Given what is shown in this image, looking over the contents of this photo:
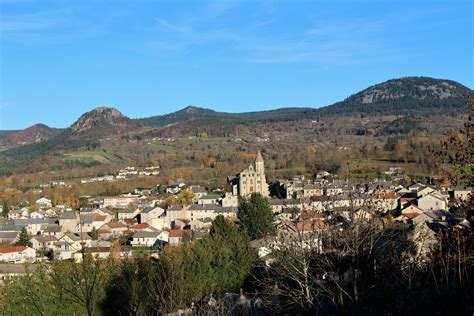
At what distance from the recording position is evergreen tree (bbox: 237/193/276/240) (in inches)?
1099

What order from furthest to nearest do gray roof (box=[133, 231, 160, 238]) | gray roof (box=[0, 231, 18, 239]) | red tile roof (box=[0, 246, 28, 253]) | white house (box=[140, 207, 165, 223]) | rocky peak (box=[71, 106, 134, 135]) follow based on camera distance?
rocky peak (box=[71, 106, 134, 135])
white house (box=[140, 207, 165, 223])
gray roof (box=[0, 231, 18, 239])
gray roof (box=[133, 231, 160, 238])
red tile roof (box=[0, 246, 28, 253])

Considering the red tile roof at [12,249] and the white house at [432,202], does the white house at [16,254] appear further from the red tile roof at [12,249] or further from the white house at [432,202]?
the white house at [432,202]

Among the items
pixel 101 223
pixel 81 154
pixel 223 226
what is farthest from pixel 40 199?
pixel 81 154

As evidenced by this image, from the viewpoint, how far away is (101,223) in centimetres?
4525

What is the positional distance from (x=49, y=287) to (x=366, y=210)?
7.77 m

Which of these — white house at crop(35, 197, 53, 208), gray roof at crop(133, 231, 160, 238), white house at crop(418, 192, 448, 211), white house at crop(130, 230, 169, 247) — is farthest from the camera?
white house at crop(35, 197, 53, 208)

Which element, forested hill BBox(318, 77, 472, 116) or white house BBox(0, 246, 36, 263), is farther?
forested hill BBox(318, 77, 472, 116)

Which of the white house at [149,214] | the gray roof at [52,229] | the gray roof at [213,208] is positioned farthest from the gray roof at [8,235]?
the gray roof at [213,208]

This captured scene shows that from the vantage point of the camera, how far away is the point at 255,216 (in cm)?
2848

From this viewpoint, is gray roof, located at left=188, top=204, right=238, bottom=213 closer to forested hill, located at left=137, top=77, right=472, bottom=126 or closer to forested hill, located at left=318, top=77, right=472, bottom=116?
forested hill, located at left=137, top=77, right=472, bottom=126

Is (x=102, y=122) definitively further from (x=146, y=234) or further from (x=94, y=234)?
(x=146, y=234)

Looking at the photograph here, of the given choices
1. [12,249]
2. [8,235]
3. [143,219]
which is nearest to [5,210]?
[8,235]

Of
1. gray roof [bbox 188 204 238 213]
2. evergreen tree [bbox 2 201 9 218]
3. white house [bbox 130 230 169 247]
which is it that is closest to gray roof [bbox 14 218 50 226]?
gray roof [bbox 188 204 238 213]

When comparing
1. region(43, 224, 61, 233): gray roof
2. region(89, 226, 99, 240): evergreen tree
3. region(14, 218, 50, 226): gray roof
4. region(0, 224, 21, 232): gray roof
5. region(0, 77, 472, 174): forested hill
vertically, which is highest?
region(0, 77, 472, 174): forested hill
